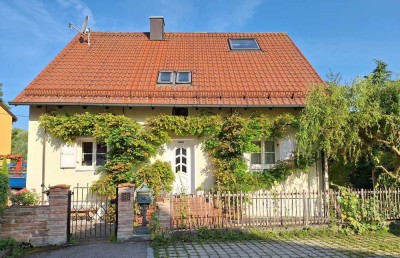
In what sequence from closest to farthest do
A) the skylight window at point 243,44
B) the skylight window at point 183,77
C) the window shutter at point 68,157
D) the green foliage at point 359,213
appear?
the green foliage at point 359,213 < the window shutter at point 68,157 < the skylight window at point 183,77 < the skylight window at point 243,44

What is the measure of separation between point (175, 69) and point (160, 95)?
84.8 inches

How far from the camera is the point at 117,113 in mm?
12570

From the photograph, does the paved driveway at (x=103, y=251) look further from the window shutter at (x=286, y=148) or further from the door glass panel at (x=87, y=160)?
the window shutter at (x=286, y=148)

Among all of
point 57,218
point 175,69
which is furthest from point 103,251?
point 175,69

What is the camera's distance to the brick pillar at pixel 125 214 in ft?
26.7

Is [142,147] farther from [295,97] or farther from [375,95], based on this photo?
[375,95]

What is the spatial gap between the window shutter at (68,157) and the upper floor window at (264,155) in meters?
6.10

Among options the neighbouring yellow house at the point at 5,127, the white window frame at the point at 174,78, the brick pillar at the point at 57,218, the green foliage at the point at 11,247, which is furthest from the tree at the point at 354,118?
the neighbouring yellow house at the point at 5,127

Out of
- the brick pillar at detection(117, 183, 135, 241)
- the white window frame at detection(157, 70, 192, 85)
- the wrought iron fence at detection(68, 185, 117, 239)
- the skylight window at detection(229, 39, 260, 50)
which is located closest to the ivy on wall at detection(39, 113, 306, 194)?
the wrought iron fence at detection(68, 185, 117, 239)

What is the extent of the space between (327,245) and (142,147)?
6.43 meters

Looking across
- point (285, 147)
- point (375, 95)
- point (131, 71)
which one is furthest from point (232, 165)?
point (131, 71)

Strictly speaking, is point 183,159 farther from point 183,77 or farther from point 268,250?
point 268,250

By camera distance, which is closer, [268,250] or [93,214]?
[268,250]

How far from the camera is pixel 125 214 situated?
322 inches
